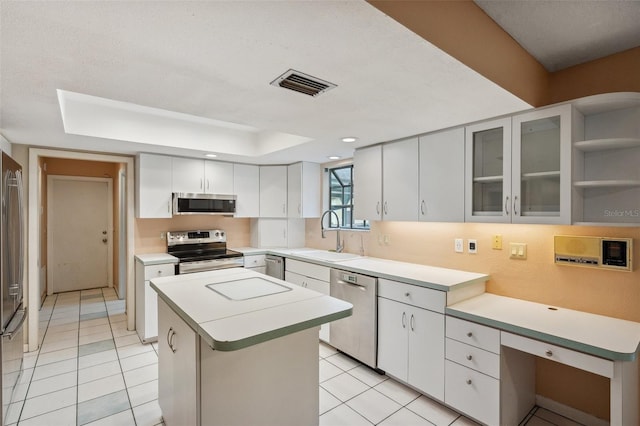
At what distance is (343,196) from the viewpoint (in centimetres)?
436

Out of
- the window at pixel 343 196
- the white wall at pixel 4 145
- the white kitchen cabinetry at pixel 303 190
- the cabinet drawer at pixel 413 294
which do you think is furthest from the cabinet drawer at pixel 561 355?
the white wall at pixel 4 145

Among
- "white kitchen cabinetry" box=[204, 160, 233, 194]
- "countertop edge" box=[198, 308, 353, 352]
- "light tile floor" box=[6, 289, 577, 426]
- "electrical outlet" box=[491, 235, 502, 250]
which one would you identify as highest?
"white kitchen cabinetry" box=[204, 160, 233, 194]

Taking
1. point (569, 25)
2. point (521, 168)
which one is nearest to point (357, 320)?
point (521, 168)

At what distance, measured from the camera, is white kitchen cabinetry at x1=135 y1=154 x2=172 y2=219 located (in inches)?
145

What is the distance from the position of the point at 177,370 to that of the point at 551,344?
216cm

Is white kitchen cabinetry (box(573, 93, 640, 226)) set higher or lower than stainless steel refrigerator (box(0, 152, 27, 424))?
higher

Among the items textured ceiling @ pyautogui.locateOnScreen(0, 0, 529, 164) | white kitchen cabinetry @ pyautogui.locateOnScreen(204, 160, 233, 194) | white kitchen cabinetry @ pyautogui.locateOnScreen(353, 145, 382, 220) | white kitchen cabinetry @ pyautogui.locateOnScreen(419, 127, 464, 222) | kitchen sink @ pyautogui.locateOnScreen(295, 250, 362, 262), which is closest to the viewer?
textured ceiling @ pyautogui.locateOnScreen(0, 0, 529, 164)

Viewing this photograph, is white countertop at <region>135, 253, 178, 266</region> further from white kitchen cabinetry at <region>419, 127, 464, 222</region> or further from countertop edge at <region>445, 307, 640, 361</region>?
countertop edge at <region>445, 307, 640, 361</region>

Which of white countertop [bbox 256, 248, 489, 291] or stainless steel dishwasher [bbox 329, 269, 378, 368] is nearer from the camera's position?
white countertop [bbox 256, 248, 489, 291]

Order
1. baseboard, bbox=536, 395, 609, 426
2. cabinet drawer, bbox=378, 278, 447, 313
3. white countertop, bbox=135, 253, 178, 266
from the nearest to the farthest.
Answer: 1. baseboard, bbox=536, 395, 609, 426
2. cabinet drawer, bbox=378, 278, 447, 313
3. white countertop, bbox=135, 253, 178, 266

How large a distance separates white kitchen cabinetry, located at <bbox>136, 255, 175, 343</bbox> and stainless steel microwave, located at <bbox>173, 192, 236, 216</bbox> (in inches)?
27.8

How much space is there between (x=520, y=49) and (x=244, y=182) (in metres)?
3.46

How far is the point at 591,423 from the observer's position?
2133 millimetres

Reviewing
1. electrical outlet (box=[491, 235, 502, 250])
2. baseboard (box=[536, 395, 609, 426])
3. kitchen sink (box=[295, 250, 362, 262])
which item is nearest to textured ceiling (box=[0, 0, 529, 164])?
electrical outlet (box=[491, 235, 502, 250])
